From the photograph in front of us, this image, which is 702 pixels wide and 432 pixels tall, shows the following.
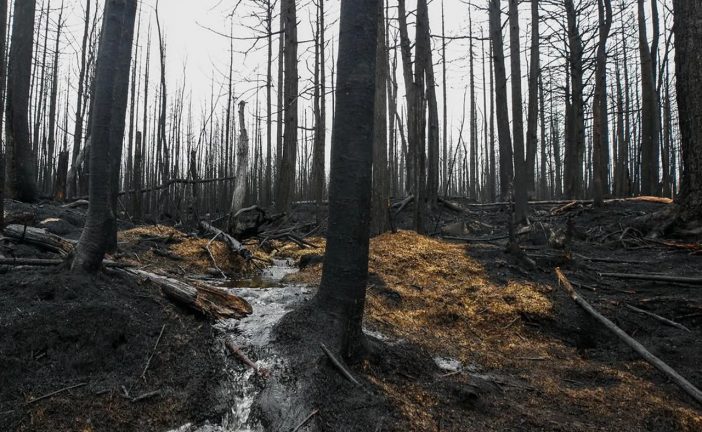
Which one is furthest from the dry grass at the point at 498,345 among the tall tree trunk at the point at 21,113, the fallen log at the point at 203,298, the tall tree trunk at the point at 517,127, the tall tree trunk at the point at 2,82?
the tall tree trunk at the point at 21,113

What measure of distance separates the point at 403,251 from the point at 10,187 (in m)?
8.66

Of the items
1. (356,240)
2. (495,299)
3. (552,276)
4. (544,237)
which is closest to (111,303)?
(356,240)

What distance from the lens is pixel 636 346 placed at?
10.8 feet

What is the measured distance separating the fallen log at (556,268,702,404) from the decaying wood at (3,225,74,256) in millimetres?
5260

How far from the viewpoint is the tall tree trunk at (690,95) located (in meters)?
5.55

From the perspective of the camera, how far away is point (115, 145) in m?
4.22

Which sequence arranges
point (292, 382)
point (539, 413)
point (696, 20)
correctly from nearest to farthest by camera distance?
1. point (292, 382)
2. point (539, 413)
3. point (696, 20)

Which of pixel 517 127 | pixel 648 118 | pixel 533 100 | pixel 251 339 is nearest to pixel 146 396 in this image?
pixel 251 339

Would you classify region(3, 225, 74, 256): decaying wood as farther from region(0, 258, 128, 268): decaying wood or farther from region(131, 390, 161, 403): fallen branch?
region(131, 390, 161, 403): fallen branch

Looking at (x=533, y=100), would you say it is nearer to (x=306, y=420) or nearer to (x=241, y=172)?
(x=241, y=172)

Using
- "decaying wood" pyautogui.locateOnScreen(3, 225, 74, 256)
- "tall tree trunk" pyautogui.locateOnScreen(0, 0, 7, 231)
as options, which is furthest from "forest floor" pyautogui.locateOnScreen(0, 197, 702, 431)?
"tall tree trunk" pyautogui.locateOnScreen(0, 0, 7, 231)

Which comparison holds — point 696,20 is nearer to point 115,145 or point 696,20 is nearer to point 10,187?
point 115,145

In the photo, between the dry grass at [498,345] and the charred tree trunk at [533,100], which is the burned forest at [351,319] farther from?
the charred tree trunk at [533,100]

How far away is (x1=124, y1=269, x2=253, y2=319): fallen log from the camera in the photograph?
126 inches
